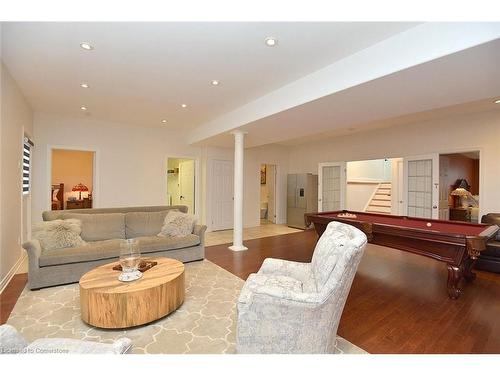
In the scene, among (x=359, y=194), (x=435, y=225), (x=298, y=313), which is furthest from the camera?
(x=359, y=194)

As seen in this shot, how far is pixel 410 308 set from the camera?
2.56 m

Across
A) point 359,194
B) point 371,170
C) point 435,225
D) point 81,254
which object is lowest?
point 81,254

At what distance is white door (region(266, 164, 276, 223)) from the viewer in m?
8.37

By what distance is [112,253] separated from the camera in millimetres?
3320

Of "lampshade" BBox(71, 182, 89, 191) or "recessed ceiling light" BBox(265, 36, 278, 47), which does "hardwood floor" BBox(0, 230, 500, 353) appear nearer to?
"recessed ceiling light" BBox(265, 36, 278, 47)

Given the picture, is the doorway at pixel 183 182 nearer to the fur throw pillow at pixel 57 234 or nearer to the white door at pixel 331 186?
the fur throw pillow at pixel 57 234

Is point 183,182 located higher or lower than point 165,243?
higher

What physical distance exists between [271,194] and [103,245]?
5.86 metres

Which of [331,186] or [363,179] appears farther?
[363,179]

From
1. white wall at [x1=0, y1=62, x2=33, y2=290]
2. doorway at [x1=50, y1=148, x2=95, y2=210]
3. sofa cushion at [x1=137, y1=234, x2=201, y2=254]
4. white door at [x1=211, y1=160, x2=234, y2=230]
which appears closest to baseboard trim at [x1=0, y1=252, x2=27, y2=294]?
white wall at [x1=0, y1=62, x2=33, y2=290]

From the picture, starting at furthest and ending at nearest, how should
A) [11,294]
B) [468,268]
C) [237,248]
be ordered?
[237,248] → [468,268] → [11,294]

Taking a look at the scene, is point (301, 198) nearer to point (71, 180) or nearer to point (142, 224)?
point (142, 224)

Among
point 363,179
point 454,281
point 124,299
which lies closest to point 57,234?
point 124,299
